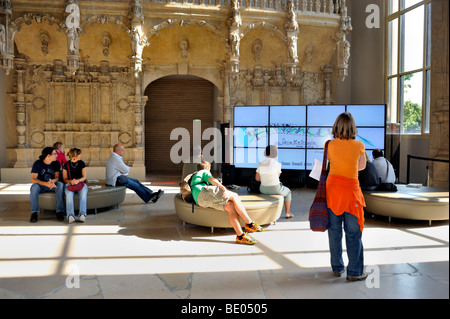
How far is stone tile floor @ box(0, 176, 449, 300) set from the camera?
4.40 m

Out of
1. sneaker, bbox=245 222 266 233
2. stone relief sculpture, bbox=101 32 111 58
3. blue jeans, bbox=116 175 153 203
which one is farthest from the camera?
stone relief sculpture, bbox=101 32 111 58

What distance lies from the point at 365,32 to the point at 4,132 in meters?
13.2

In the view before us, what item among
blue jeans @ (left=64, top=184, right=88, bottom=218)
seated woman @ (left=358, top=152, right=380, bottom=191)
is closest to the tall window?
seated woman @ (left=358, top=152, right=380, bottom=191)

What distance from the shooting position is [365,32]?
1625 centimetres

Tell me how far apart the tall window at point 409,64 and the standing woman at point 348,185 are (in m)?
9.59

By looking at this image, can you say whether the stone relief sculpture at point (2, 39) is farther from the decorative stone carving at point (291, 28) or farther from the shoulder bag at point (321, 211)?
the shoulder bag at point (321, 211)

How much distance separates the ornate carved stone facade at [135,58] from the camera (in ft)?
45.8

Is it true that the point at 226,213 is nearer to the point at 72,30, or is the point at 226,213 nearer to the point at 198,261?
the point at 198,261

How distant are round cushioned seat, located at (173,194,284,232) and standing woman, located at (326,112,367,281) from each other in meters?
2.60

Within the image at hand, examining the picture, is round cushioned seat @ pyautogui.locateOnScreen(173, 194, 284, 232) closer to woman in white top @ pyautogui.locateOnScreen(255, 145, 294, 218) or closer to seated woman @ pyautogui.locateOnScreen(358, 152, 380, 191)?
woman in white top @ pyautogui.locateOnScreen(255, 145, 294, 218)

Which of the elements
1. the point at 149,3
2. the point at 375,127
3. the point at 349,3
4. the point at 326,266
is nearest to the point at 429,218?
the point at 326,266

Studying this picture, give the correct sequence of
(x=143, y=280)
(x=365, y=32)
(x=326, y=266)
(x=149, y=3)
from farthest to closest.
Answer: (x=365, y=32), (x=149, y=3), (x=326, y=266), (x=143, y=280)

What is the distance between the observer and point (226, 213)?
690 cm
